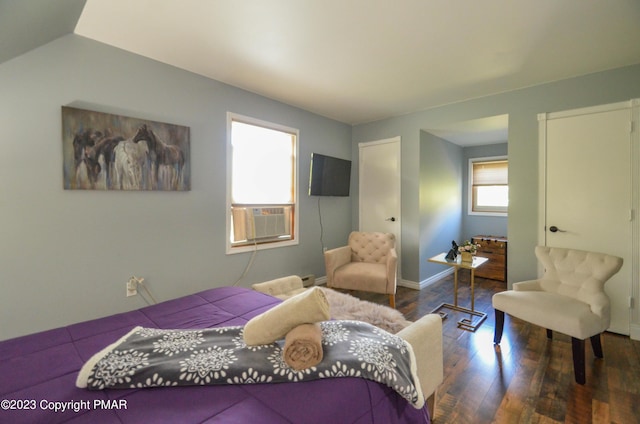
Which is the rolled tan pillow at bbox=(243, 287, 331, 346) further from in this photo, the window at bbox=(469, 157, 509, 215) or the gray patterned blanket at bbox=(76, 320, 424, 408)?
the window at bbox=(469, 157, 509, 215)

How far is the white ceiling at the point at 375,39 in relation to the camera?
1951 millimetres

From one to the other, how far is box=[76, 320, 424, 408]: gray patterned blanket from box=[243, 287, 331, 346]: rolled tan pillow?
43mm

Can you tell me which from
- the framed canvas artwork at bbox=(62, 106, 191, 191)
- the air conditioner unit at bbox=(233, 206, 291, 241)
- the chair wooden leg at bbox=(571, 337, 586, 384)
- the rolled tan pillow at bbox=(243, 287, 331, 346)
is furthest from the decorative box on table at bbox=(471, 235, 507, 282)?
the framed canvas artwork at bbox=(62, 106, 191, 191)

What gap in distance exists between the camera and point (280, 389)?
3.46ft

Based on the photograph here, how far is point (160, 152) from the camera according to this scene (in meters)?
2.69

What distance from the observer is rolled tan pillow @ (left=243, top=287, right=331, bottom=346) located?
1248 mm

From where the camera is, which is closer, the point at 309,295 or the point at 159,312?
the point at 309,295

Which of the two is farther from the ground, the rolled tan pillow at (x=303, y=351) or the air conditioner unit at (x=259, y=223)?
the air conditioner unit at (x=259, y=223)

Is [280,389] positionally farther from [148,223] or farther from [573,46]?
[573,46]

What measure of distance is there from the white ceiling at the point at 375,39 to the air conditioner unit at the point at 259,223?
1458 mm

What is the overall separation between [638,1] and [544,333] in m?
2.74

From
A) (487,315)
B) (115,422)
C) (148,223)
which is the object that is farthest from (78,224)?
(487,315)
